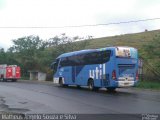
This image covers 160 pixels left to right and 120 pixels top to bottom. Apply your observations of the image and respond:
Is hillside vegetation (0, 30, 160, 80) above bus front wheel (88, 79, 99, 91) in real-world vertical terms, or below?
above

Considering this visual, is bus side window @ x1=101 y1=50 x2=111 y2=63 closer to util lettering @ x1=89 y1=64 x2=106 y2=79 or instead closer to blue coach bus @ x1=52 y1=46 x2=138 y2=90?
blue coach bus @ x1=52 y1=46 x2=138 y2=90

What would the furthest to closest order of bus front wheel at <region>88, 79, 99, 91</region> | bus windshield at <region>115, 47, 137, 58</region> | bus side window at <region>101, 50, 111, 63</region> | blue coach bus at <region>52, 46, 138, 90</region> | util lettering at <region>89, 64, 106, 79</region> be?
1. bus front wheel at <region>88, 79, 99, 91</region>
2. util lettering at <region>89, 64, 106, 79</region>
3. bus side window at <region>101, 50, 111, 63</region>
4. blue coach bus at <region>52, 46, 138, 90</region>
5. bus windshield at <region>115, 47, 137, 58</region>

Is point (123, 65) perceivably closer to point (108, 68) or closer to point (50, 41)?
point (108, 68)

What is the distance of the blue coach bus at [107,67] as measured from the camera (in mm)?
26984

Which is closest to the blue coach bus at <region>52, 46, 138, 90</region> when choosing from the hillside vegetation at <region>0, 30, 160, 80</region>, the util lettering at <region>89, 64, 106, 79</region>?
the util lettering at <region>89, 64, 106, 79</region>

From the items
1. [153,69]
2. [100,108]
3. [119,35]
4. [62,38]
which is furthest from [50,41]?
[100,108]

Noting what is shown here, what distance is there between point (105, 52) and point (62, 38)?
99.2 feet

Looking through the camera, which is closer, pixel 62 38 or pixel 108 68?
pixel 108 68

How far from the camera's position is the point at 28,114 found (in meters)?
15.3

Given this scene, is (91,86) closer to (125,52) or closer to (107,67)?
(107,67)

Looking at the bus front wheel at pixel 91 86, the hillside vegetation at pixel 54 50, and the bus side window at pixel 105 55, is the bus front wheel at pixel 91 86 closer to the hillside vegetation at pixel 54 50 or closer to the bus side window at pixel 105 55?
the bus side window at pixel 105 55

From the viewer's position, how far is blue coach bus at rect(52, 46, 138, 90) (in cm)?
2698

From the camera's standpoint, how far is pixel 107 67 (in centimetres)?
2755

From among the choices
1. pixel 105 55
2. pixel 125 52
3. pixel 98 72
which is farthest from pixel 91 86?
pixel 125 52
